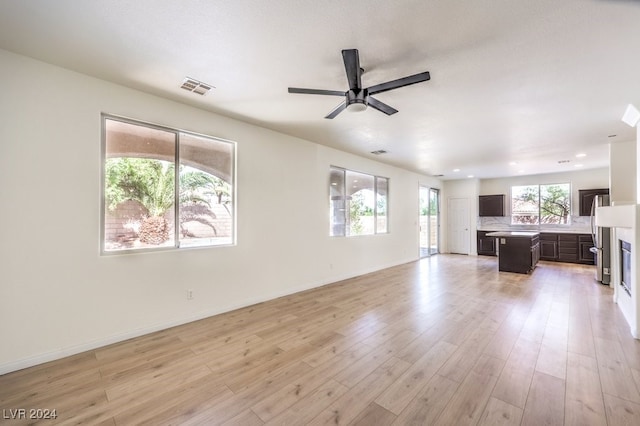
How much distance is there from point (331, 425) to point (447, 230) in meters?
9.54

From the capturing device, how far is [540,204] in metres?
8.48

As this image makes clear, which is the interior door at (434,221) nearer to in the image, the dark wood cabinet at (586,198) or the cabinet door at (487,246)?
the cabinet door at (487,246)

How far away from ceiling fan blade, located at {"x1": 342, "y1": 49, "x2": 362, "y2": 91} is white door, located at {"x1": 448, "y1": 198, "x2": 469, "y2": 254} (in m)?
8.74


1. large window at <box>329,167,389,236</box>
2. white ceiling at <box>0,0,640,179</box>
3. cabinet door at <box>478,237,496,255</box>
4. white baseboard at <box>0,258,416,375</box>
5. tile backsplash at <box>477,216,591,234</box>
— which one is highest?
white ceiling at <box>0,0,640,179</box>

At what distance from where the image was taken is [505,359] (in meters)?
2.50

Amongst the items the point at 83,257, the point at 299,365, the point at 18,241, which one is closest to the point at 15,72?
the point at 18,241

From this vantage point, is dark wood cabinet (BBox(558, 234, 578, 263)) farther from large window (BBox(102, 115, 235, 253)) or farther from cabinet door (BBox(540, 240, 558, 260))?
large window (BBox(102, 115, 235, 253))

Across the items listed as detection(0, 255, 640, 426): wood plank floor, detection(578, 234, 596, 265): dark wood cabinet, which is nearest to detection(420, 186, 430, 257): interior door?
detection(578, 234, 596, 265): dark wood cabinet

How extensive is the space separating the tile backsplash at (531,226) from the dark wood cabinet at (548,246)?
1.47 ft

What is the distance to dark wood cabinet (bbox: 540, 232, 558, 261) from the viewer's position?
783 cm

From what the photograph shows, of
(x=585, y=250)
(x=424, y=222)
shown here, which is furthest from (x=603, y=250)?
(x=424, y=222)

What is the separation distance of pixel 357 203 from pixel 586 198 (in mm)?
6881

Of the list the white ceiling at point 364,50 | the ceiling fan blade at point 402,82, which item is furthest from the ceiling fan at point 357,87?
the white ceiling at point 364,50

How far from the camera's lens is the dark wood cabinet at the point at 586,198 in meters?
7.39
